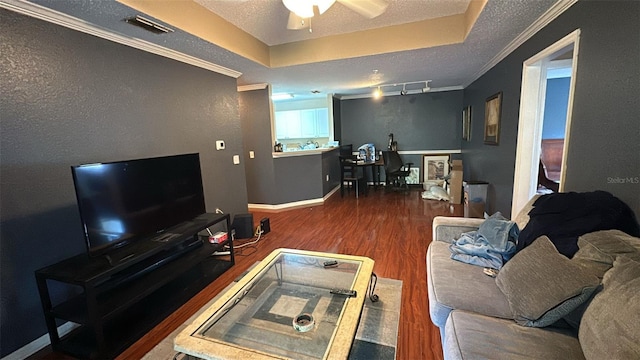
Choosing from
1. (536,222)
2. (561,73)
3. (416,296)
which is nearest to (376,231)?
(416,296)

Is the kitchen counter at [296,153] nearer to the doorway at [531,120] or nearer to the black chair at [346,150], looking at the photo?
the black chair at [346,150]

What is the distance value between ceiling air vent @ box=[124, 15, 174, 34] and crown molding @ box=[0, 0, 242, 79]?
0.31m

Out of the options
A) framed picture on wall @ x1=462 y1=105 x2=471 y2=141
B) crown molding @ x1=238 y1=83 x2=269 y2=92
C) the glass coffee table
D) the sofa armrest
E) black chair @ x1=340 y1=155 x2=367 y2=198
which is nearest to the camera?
the glass coffee table

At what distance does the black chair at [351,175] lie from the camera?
5.69m

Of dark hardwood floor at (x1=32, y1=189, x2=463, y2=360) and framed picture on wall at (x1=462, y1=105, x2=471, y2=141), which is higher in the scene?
framed picture on wall at (x1=462, y1=105, x2=471, y2=141)

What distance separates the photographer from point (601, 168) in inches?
61.2

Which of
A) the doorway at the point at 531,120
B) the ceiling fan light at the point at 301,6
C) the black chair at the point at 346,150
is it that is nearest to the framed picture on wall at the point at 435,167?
the black chair at the point at 346,150

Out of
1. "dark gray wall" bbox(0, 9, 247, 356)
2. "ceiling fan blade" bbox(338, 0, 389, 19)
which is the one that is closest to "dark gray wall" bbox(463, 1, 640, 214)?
"ceiling fan blade" bbox(338, 0, 389, 19)

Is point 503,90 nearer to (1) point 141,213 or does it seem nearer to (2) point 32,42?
(1) point 141,213

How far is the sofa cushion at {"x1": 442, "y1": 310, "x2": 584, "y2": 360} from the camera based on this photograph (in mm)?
1098

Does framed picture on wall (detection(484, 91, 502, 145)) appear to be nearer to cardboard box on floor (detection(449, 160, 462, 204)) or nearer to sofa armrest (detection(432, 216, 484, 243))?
cardboard box on floor (detection(449, 160, 462, 204))

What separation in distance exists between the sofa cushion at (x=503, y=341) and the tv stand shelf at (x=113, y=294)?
2.00m

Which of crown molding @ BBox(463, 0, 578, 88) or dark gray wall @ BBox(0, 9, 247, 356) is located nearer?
dark gray wall @ BBox(0, 9, 247, 356)

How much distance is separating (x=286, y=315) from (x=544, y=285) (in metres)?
1.32
